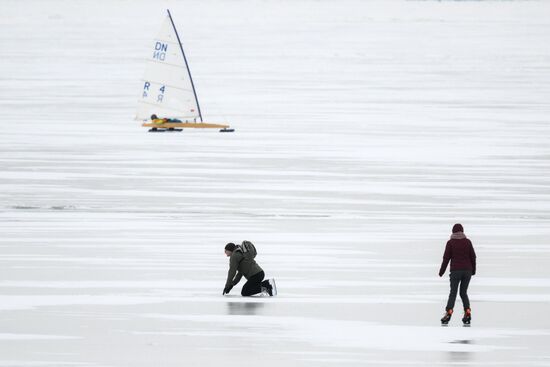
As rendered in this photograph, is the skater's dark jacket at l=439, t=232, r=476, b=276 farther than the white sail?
No

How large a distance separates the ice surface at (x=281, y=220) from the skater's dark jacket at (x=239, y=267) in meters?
0.26

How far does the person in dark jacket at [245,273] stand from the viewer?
19.0m

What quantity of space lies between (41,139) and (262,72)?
42.9 metres

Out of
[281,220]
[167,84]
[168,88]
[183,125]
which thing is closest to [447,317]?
[281,220]

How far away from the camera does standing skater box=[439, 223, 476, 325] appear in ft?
55.2

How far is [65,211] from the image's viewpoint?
94.5ft

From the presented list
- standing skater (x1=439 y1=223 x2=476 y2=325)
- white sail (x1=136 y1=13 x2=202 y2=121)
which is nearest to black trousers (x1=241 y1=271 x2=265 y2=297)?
standing skater (x1=439 y1=223 x2=476 y2=325)

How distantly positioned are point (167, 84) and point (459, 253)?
42.6m

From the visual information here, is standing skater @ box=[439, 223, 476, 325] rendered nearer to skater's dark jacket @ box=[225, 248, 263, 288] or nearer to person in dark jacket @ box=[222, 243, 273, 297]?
person in dark jacket @ box=[222, 243, 273, 297]

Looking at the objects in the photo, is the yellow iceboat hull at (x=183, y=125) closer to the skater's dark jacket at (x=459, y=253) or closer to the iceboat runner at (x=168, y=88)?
the iceboat runner at (x=168, y=88)

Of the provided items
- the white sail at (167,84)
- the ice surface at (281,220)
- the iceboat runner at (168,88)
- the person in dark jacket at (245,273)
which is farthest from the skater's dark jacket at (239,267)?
the white sail at (167,84)

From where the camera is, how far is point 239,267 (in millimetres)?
19234

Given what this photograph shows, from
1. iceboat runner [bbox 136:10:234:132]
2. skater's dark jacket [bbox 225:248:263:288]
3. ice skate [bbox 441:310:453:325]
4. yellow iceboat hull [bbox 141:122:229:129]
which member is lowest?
ice skate [bbox 441:310:453:325]

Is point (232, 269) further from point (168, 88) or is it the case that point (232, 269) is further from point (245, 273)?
point (168, 88)
